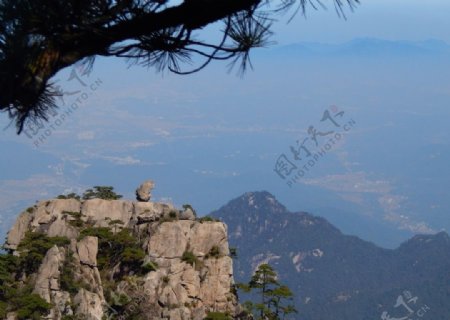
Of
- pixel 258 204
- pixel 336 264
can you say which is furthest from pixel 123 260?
pixel 258 204

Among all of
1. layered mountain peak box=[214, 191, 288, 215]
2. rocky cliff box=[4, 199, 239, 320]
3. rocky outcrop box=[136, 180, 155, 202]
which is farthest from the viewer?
layered mountain peak box=[214, 191, 288, 215]

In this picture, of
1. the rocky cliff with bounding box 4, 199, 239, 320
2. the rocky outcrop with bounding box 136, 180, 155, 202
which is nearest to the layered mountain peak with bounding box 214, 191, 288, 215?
the rocky outcrop with bounding box 136, 180, 155, 202

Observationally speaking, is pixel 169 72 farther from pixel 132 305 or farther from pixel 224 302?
pixel 224 302

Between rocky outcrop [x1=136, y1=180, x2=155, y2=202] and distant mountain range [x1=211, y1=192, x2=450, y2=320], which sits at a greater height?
rocky outcrop [x1=136, y1=180, x2=155, y2=202]

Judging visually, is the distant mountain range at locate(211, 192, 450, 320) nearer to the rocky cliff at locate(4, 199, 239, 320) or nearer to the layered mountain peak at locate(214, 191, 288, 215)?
the layered mountain peak at locate(214, 191, 288, 215)

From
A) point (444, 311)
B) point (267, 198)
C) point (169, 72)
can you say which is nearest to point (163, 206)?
point (169, 72)

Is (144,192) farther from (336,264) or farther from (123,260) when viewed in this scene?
(336,264)
